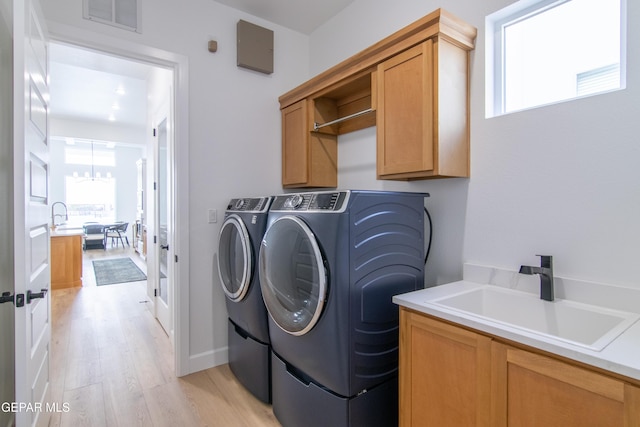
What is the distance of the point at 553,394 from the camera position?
0.93 metres

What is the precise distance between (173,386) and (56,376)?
93 cm

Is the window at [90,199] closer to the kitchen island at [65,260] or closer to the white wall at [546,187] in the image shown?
the kitchen island at [65,260]

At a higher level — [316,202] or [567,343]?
[316,202]

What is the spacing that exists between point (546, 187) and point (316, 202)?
3.54 feet

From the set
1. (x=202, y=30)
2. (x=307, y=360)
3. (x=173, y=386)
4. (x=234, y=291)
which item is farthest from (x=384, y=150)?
(x=173, y=386)

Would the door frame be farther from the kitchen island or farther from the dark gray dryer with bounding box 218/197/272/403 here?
the kitchen island

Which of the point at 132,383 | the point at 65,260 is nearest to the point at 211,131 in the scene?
the point at 132,383

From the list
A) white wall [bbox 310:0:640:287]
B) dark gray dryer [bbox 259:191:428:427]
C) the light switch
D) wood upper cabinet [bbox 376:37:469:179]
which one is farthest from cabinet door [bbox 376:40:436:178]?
the light switch

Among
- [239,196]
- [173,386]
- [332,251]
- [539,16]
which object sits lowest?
[173,386]

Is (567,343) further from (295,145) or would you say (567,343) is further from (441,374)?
(295,145)

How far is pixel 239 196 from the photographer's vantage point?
2652 mm

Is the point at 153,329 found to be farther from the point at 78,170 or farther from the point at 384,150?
the point at 78,170

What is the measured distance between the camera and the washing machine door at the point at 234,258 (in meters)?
2.08

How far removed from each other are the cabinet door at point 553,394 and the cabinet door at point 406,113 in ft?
3.04
